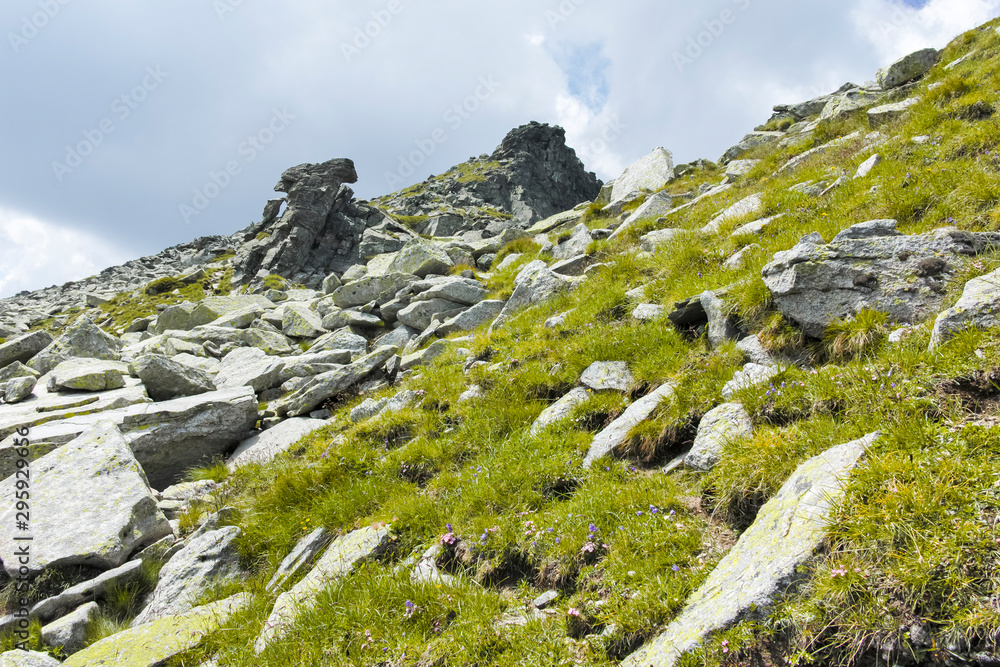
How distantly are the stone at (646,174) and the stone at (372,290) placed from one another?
1255 cm

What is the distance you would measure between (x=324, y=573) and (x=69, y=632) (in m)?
3.77

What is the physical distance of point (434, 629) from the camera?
4.98m

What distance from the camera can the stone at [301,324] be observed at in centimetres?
2106

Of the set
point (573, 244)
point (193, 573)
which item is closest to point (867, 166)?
point (573, 244)

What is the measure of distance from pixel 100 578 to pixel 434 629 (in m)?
5.86

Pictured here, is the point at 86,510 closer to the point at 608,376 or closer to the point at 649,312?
the point at 608,376

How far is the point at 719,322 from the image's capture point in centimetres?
785

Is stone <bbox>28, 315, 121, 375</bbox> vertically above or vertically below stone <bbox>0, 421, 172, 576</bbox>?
above

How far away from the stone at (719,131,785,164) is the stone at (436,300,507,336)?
17.9 metres

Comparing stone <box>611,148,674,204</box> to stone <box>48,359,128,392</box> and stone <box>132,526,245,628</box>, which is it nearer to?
stone <box>48,359,128,392</box>

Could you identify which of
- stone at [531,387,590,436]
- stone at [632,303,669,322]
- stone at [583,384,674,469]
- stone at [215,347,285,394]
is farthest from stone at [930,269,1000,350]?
stone at [215,347,285,394]

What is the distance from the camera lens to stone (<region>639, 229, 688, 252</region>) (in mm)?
13812

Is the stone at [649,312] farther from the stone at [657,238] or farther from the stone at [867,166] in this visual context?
the stone at [867,166]

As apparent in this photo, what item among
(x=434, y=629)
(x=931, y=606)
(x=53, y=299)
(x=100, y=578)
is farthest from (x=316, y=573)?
(x=53, y=299)
